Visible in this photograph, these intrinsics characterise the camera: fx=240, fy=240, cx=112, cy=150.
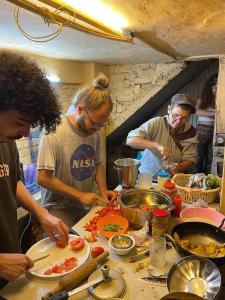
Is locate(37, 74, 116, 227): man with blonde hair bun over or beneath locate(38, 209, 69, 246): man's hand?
over

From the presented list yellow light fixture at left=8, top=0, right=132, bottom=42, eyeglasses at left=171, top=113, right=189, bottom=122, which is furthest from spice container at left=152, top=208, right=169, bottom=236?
eyeglasses at left=171, top=113, right=189, bottom=122

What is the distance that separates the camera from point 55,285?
972 millimetres

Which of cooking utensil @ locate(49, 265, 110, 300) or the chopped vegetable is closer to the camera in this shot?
cooking utensil @ locate(49, 265, 110, 300)

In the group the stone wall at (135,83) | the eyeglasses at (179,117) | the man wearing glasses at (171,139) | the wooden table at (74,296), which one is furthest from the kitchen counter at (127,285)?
the stone wall at (135,83)

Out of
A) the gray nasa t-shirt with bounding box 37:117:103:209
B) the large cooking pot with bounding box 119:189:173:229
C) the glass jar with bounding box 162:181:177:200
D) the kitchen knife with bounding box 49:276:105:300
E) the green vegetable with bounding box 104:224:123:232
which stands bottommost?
the kitchen knife with bounding box 49:276:105:300

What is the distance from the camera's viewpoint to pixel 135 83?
3553 millimetres

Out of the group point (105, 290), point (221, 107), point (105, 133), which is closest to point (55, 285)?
point (105, 290)

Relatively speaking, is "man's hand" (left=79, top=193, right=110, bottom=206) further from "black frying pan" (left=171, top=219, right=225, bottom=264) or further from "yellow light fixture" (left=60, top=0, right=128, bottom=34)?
"yellow light fixture" (left=60, top=0, right=128, bottom=34)

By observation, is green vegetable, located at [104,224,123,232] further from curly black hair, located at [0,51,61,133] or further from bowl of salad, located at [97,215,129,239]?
curly black hair, located at [0,51,61,133]

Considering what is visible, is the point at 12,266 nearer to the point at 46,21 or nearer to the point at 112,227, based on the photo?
the point at 112,227

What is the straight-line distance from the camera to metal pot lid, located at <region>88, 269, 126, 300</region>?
905 millimetres

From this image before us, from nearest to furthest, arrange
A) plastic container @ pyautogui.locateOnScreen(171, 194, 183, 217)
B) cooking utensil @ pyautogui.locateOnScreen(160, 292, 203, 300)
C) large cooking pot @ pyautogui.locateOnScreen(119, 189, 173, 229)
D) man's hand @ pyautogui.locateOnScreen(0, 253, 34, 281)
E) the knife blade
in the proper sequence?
cooking utensil @ pyautogui.locateOnScreen(160, 292, 203, 300)
man's hand @ pyautogui.locateOnScreen(0, 253, 34, 281)
the knife blade
large cooking pot @ pyautogui.locateOnScreen(119, 189, 173, 229)
plastic container @ pyautogui.locateOnScreen(171, 194, 183, 217)

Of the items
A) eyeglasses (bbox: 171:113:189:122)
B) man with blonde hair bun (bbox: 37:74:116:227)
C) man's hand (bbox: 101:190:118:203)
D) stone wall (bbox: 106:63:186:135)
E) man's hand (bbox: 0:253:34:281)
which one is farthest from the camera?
stone wall (bbox: 106:63:186:135)

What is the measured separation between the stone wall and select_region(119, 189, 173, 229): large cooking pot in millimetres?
2248
